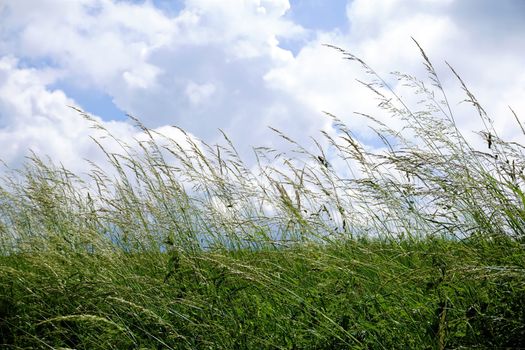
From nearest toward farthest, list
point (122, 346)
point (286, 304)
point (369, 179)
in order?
point (286, 304) < point (122, 346) < point (369, 179)

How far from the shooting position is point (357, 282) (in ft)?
10.9

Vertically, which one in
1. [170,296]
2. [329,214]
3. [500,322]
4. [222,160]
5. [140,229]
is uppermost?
[222,160]

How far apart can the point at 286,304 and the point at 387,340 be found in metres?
0.60

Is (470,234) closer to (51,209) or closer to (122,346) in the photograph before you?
(122,346)

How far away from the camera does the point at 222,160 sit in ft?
16.7

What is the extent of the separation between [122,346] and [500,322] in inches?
76.5

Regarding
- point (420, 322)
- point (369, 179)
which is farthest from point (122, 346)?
point (369, 179)

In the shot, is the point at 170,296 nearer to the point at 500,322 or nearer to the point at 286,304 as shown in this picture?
the point at 286,304

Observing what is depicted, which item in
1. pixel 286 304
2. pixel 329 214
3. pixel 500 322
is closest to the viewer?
pixel 500 322

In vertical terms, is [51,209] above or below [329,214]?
above

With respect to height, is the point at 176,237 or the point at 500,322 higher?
the point at 176,237

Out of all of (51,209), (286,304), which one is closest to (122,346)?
(286,304)

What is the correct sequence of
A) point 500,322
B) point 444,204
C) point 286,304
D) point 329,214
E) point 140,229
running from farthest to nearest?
point 140,229, point 329,214, point 444,204, point 286,304, point 500,322

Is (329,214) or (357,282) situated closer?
(357,282)
